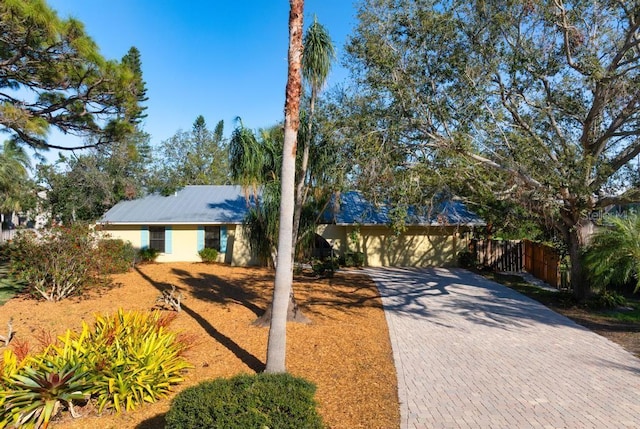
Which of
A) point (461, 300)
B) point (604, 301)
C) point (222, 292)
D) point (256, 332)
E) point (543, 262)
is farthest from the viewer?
point (543, 262)

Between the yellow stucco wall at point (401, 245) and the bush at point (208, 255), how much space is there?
5450 millimetres

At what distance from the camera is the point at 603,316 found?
36.0 ft

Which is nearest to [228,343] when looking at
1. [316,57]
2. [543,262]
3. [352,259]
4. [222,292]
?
[222,292]

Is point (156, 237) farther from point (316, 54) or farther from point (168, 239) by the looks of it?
point (316, 54)

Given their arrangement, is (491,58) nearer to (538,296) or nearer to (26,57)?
(538,296)

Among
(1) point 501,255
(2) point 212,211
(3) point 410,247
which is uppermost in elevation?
(2) point 212,211

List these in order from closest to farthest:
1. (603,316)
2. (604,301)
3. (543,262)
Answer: (603,316) < (604,301) < (543,262)

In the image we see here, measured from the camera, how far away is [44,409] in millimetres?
4988

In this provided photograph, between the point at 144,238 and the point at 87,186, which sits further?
the point at 87,186

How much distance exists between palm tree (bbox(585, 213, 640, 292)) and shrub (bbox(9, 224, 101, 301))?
13.4 metres

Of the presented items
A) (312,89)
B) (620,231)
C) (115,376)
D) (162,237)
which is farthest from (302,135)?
(162,237)

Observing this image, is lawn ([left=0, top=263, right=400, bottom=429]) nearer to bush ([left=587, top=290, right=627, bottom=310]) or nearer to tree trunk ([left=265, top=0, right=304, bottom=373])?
tree trunk ([left=265, top=0, right=304, bottom=373])

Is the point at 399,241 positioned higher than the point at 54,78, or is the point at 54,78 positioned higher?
the point at 54,78

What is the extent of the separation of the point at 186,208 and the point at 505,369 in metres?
19.1
